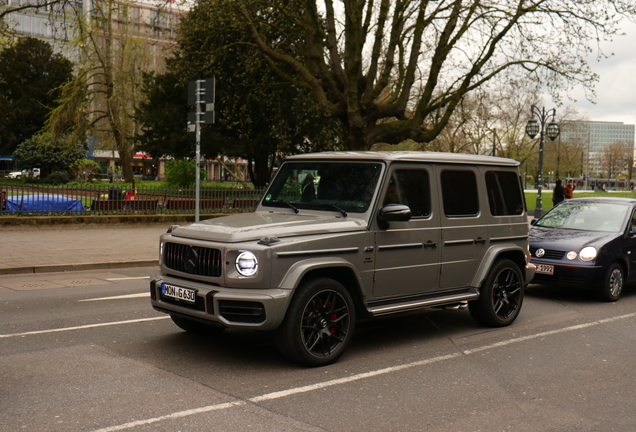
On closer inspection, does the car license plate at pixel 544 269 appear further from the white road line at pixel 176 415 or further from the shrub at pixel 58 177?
the shrub at pixel 58 177

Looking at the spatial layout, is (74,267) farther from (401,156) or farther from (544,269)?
(544,269)

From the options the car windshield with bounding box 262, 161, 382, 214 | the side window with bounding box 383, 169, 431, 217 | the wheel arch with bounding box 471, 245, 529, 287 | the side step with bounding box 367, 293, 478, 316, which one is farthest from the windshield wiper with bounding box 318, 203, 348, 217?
the wheel arch with bounding box 471, 245, 529, 287

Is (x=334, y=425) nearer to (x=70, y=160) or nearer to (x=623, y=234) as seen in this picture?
(x=623, y=234)

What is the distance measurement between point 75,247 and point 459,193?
34.9ft

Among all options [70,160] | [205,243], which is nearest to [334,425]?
[205,243]

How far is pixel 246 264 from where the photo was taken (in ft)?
18.6

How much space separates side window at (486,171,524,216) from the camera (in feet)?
25.8

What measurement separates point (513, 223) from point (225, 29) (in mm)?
17949

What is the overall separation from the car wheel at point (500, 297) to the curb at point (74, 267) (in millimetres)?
7956

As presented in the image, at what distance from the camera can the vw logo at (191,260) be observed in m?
6.00

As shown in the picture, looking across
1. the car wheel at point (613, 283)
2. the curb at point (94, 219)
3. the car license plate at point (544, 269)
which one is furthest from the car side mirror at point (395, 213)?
the curb at point (94, 219)

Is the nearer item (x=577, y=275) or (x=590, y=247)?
(x=577, y=275)

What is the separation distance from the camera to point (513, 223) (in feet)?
26.5

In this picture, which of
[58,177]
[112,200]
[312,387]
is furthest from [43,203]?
[58,177]
